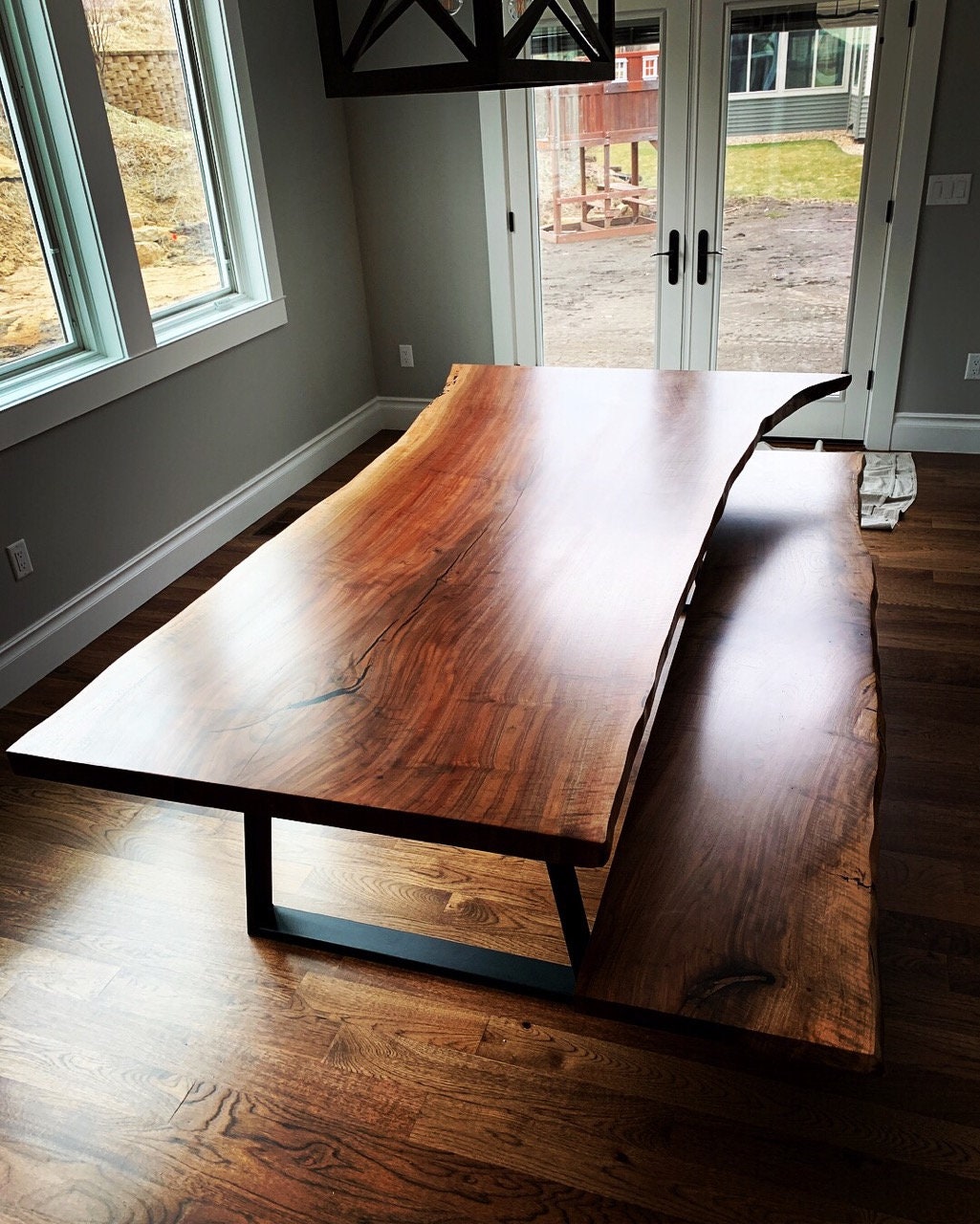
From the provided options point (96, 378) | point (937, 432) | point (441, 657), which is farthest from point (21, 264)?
point (937, 432)

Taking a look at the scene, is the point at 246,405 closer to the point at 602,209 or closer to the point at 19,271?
Result: the point at 19,271

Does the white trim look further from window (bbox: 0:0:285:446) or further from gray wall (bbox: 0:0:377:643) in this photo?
window (bbox: 0:0:285:446)

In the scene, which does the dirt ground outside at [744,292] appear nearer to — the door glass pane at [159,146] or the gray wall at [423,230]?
the gray wall at [423,230]

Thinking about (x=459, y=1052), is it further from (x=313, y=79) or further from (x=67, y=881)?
(x=313, y=79)

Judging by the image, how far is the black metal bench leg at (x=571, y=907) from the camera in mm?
1645

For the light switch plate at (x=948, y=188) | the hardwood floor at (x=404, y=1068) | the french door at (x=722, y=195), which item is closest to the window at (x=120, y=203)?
the french door at (x=722, y=195)

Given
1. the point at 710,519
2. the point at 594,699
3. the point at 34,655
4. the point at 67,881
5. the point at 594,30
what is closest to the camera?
the point at 594,699

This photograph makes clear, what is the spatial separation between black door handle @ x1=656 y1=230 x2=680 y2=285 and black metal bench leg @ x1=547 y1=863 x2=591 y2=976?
336 cm

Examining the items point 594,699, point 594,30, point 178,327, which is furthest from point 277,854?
point 178,327

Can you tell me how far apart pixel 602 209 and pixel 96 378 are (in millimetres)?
2375

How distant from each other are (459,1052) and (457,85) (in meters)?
1.62

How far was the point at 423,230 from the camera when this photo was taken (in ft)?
15.0

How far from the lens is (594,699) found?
141 cm

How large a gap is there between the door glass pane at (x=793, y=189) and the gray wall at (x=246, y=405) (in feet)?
5.85
